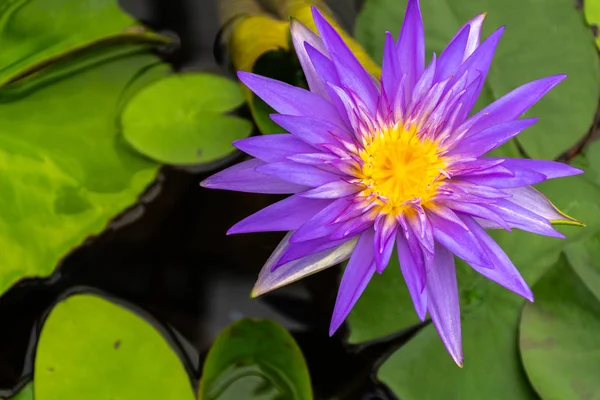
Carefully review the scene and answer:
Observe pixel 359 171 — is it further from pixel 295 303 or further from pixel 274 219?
pixel 295 303

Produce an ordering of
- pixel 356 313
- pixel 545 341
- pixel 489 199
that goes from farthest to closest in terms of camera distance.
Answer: pixel 356 313
pixel 545 341
pixel 489 199

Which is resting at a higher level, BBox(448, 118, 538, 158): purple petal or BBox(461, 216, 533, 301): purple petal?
BBox(448, 118, 538, 158): purple petal

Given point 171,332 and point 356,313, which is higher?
point 356,313

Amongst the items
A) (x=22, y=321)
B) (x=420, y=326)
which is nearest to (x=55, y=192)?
(x=22, y=321)

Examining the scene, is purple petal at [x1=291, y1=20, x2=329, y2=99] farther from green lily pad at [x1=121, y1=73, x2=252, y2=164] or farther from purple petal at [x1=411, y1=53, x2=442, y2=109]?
green lily pad at [x1=121, y1=73, x2=252, y2=164]

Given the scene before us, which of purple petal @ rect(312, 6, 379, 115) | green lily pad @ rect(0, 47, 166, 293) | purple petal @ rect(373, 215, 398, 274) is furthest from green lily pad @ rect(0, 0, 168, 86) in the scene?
purple petal @ rect(373, 215, 398, 274)

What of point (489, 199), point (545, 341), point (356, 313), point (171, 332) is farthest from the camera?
point (171, 332)

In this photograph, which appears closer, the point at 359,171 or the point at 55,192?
the point at 359,171
